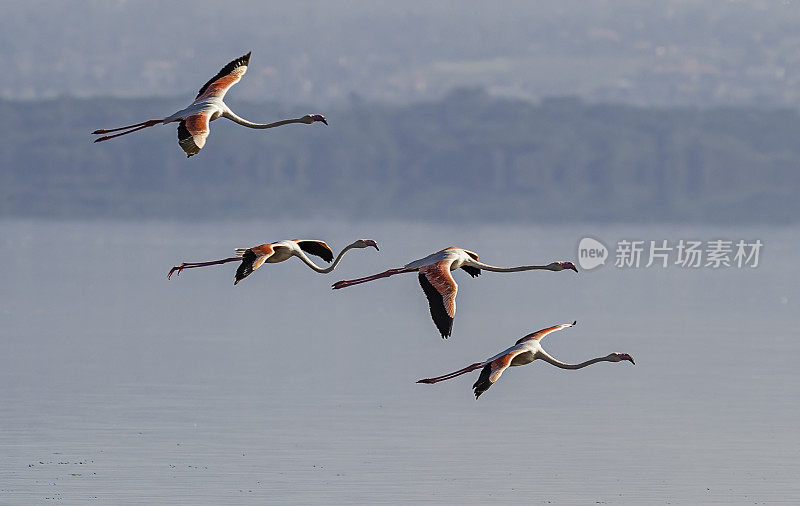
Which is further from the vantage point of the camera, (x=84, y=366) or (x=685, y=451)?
(x=84, y=366)

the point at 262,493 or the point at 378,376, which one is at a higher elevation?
the point at 378,376

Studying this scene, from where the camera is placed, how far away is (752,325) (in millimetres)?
65375

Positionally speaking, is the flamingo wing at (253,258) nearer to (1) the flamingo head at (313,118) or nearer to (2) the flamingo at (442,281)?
(2) the flamingo at (442,281)

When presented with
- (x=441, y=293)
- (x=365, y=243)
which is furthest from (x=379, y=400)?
(x=441, y=293)

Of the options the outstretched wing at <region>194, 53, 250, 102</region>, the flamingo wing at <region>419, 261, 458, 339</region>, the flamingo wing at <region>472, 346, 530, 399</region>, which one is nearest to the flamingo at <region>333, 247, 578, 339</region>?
the flamingo wing at <region>419, 261, 458, 339</region>

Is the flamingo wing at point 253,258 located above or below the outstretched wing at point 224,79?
below

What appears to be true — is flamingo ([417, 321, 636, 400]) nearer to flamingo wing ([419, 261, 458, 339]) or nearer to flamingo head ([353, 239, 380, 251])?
flamingo wing ([419, 261, 458, 339])

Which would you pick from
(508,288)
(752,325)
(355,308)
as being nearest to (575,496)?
(752,325)

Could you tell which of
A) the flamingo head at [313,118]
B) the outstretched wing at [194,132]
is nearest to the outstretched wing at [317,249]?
the flamingo head at [313,118]

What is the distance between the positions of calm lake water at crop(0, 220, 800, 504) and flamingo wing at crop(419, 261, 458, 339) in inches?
353

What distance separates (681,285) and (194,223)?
10478 centimetres

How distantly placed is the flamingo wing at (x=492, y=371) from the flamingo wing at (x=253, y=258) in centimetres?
284

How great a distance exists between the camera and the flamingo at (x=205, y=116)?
2233 cm

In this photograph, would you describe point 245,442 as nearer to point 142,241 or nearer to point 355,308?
point 355,308
